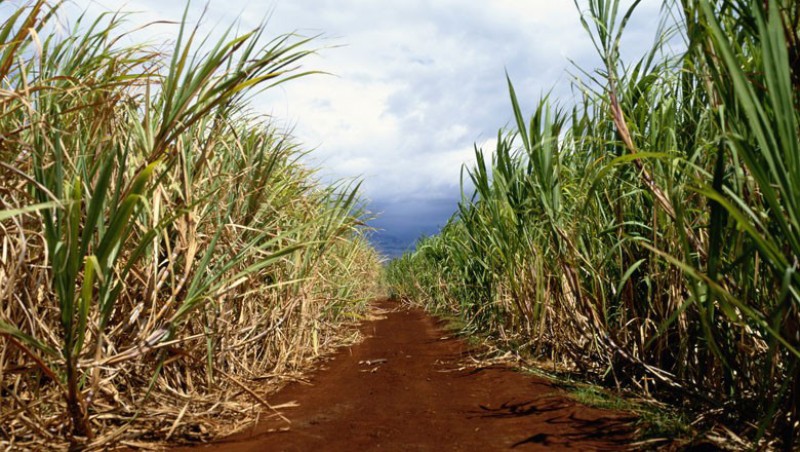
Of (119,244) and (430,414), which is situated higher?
(119,244)

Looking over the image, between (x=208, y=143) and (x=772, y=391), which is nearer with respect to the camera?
(x=772, y=391)

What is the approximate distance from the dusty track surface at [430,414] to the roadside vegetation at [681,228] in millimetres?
Result: 367

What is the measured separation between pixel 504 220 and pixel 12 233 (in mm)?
2781

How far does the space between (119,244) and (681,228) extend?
172 cm

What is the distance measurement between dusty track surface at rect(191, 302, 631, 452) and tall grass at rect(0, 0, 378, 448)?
265mm

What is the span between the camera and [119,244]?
6.06ft

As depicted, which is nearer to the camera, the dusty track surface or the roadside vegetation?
the roadside vegetation

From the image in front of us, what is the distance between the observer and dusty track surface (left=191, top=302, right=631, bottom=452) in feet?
6.85

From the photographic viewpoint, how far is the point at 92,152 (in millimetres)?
2229

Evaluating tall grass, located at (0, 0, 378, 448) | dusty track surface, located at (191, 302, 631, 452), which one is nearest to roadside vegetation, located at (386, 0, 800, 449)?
dusty track surface, located at (191, 302, 631, 452)

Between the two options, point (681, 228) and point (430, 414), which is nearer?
point (681, 228)

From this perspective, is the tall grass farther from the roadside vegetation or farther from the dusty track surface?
the roadside vegetation

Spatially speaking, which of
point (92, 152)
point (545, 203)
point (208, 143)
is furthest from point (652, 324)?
point (92, 152)

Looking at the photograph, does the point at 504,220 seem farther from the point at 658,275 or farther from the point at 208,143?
the point at 208,143
